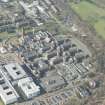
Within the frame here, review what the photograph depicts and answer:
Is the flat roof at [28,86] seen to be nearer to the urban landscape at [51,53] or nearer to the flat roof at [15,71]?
the urban landscape at [51,53]

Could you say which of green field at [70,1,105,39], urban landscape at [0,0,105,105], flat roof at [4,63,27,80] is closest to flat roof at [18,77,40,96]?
urban landscape at [0,0,105,105]

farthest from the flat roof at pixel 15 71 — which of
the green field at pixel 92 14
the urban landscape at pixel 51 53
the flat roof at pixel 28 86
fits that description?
the green field at pixel 92 14

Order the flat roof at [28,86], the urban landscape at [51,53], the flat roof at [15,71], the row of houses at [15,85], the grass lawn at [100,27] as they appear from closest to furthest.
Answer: the row of houses at [15,85], the flat roof at [28,86], the urban landscape at [51,53], the flat roof at [15,71], the grass lawn at [100,27]

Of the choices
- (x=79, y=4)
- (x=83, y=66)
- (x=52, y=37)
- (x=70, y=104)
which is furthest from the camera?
(x=79, y=4)

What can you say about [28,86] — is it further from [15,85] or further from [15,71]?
[15,71]

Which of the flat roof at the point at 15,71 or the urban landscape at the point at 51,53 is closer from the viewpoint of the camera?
the urban landscape at the point at 51,53

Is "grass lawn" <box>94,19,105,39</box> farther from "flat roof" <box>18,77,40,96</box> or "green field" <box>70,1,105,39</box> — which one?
"flat roof" <box>18,77,40,96</box>

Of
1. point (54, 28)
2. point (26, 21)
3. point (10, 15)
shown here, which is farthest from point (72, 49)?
point (10, 15)

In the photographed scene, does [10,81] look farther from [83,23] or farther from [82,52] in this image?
[83,23]
